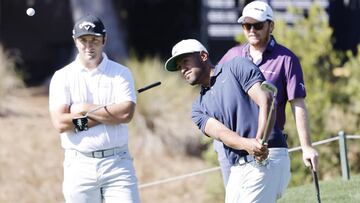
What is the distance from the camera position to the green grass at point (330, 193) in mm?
9797

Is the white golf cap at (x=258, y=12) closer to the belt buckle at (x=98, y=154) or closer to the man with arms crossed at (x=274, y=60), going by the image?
the man with arms crossed at (x=274, y=60)

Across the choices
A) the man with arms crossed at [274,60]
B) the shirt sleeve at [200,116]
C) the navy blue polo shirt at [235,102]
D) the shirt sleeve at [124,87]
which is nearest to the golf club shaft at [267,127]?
the navy blue polo shirt at [235,102]

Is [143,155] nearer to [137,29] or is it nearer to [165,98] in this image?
[165,98]

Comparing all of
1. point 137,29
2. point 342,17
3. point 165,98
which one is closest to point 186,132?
point 165,98

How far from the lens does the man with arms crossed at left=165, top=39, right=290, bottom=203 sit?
6.50 metres

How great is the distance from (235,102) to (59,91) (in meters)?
A: 1.62

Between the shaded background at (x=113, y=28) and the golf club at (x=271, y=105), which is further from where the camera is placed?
the shaded background at (x=113, y=28)

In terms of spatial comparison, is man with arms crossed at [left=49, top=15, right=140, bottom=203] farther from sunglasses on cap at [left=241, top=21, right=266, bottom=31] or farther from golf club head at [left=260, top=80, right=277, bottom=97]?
golf club head at [left=260, top=80, right=277, bottom=97]

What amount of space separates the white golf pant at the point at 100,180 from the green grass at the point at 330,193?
2.67 m

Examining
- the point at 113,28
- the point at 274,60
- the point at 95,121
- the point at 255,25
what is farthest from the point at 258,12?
the point at 113,28

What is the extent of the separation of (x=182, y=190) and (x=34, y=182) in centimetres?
206

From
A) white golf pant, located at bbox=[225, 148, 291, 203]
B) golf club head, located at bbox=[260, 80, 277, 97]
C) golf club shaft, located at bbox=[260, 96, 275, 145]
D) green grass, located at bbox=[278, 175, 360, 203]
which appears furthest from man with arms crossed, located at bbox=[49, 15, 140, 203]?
green grass, located at bbox=[278, 175, 360, 203]

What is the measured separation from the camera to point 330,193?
10.1 meters

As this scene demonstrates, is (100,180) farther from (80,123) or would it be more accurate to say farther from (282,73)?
(282,73)
